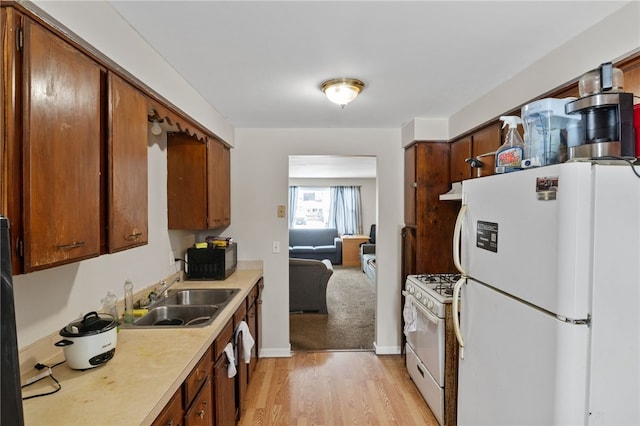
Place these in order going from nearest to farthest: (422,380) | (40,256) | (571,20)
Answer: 1. (40,256)
2. (571,20)
3. (422,380)

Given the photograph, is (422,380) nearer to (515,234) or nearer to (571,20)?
(515,234)

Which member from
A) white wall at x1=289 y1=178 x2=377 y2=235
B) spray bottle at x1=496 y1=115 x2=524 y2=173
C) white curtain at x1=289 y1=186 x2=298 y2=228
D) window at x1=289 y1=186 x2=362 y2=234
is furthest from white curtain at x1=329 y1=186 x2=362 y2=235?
spray bottle at x1=496 y1=115 x2=524 y2=173

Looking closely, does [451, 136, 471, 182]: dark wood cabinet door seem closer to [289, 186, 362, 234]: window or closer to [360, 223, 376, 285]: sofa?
[360, 223, 376, 285]: sofa

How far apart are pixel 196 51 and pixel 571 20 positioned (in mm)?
1782

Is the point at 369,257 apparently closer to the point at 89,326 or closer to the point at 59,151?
the point at 89,326

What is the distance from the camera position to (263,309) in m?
3.34

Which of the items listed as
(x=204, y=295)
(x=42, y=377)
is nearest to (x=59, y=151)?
(x=42, y=377)

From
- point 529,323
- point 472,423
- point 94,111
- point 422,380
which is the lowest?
point 422,380

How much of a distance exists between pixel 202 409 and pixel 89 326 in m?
0.64

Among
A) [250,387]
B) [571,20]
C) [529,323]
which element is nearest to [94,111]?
[529,323]

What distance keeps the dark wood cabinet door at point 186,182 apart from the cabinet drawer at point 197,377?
121 centimetres

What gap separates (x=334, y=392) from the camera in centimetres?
267

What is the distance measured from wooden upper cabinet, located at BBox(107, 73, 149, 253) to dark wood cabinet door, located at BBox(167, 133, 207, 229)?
979mm

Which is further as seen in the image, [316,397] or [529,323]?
[316,397]
